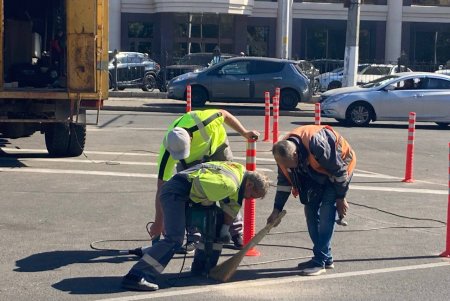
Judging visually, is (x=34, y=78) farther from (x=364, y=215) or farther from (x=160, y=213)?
(x=160, y=213)

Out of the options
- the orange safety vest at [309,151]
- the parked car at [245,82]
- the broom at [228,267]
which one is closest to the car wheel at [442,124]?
the parked car at [245,82]

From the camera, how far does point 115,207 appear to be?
10.7m

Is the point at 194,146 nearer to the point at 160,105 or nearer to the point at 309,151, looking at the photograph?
the point at 309,151

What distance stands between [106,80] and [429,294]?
8.31 metres

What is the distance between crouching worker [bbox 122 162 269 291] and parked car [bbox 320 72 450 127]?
1491 cm

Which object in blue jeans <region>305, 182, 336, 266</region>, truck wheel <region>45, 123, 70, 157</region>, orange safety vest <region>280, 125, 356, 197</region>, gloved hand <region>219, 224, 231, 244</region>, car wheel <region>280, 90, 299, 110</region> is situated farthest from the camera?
car wheel <region>280, 90, 299, 110</region>

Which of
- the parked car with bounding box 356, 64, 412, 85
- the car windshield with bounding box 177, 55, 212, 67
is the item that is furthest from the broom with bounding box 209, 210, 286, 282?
the parked car with bounding box 356, 64, 412, 85

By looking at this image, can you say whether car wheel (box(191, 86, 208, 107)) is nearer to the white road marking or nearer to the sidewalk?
the sidewalk

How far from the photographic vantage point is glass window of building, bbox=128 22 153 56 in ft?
149

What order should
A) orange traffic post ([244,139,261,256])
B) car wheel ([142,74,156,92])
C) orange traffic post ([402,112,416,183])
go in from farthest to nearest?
car wheel ([142,74,156,92]) < orange traffic post ([402,112,416,183]) < orange traffic post ([244,139,261,256])

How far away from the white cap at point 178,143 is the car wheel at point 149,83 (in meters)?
25.0

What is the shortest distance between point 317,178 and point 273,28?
130 ft

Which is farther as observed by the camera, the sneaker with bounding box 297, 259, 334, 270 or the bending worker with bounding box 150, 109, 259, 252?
the bending worker with bounding box 150, 109, 259, 252

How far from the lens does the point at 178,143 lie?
759 cm
